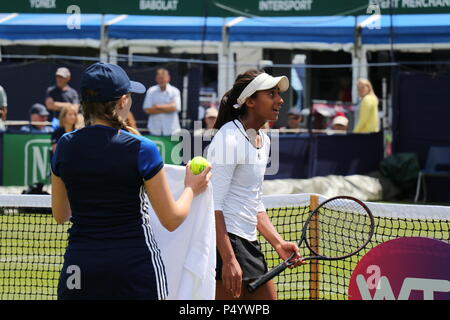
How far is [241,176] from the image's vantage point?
202 inches

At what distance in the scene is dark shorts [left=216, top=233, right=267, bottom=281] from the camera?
5.12 m

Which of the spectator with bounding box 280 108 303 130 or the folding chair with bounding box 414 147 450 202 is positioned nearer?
the folding chair with bounding box 414 147 450 202

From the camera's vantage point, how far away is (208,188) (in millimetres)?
4770

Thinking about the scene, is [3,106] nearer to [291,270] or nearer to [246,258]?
[291,270]

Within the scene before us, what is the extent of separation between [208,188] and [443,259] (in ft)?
4.78

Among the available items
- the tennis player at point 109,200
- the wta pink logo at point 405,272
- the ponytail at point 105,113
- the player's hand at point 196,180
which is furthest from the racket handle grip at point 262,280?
the ponytail at point 105,113

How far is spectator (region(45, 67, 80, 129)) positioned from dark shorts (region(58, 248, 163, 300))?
1018 centimetres

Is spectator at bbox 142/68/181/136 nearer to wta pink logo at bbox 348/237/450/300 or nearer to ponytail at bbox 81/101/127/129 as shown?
wta pink logo at bbox 348/237/450/300

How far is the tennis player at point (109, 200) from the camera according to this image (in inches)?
161

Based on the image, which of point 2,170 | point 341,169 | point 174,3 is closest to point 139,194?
point 2,170

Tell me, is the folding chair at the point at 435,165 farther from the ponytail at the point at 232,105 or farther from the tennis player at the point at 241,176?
the ponytail at the point at 232,105

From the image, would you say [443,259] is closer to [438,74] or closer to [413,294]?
[413,294]

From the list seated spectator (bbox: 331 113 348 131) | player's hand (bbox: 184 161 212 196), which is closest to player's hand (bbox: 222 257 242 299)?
player's hand (bbox: 184 161 212 196)

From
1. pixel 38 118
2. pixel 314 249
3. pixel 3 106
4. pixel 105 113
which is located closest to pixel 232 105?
pixel 105 113
